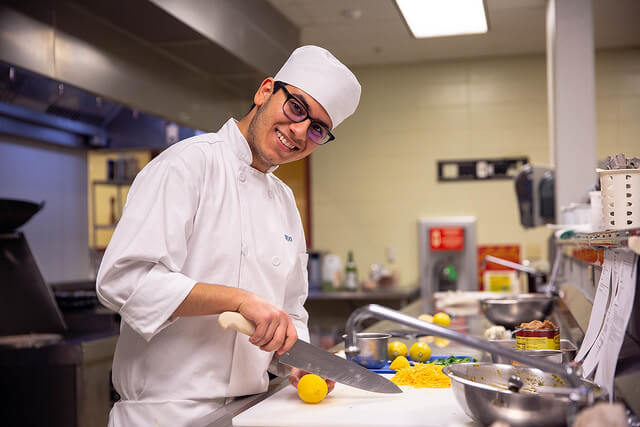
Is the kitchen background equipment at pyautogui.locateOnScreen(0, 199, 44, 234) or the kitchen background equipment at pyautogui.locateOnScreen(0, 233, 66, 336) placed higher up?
the kitchen background equipment at pyautogui.locateOnScreen(0, 199, 44, 234)

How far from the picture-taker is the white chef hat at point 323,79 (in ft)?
5.29

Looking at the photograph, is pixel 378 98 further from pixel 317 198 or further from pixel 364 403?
pixel 364 403

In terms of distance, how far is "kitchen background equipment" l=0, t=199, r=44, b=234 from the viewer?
2.86 m

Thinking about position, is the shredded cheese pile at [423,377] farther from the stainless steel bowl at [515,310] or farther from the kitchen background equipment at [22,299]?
the kitchen background equipment at [22,299]

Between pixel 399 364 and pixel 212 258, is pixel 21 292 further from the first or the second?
pixel 399 364

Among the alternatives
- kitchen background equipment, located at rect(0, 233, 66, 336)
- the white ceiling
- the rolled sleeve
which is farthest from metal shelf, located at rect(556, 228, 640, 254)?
the white ceiling

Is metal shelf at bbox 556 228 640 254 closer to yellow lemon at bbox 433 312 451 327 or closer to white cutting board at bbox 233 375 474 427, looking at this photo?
white cutting board at bbox 233 375 474 427

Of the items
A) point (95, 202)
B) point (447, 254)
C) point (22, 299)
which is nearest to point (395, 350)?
point (22, 299)

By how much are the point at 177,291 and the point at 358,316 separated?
402mm

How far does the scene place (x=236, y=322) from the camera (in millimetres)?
1227

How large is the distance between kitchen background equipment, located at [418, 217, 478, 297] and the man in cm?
403

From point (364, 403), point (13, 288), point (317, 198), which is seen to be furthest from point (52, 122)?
point (364, 403)

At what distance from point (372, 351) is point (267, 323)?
54 centimetres

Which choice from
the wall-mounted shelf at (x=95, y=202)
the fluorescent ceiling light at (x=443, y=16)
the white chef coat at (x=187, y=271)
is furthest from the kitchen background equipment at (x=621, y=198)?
the wall-mounted shelf at (x=95, y=202)
